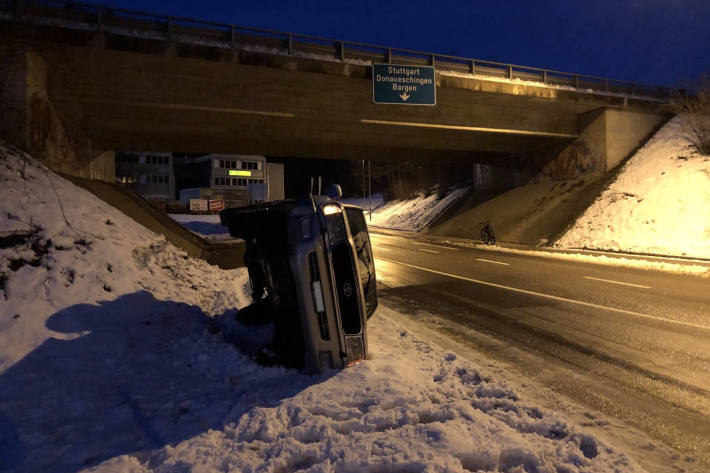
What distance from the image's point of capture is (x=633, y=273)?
11.7 meters

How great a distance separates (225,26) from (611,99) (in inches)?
861

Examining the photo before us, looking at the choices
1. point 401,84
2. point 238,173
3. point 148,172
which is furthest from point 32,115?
point 238,173

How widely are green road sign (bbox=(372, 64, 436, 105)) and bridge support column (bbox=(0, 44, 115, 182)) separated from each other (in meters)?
12.4

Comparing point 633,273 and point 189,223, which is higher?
point 189,223

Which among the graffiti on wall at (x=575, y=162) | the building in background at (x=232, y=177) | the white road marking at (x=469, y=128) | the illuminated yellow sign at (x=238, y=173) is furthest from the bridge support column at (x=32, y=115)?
the illuminated yellow sign at (x=238, y=173)

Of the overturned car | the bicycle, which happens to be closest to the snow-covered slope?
the bicycle

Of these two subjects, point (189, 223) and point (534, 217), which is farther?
point (189, 223)

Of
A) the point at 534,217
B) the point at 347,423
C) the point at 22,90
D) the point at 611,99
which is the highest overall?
the point at 611,99

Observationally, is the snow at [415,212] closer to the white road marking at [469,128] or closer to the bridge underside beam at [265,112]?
the bridge underside beam at [265,112]

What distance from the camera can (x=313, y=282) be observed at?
13.1 feet

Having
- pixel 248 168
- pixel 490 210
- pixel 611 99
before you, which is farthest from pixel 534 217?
pixel 248 168

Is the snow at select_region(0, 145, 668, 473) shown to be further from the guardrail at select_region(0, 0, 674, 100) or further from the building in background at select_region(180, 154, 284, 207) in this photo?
the building in background at select_region(180, 154, 284, 207)

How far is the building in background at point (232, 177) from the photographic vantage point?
68.1 m

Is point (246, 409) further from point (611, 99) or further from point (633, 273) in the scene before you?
point (611, 99)
